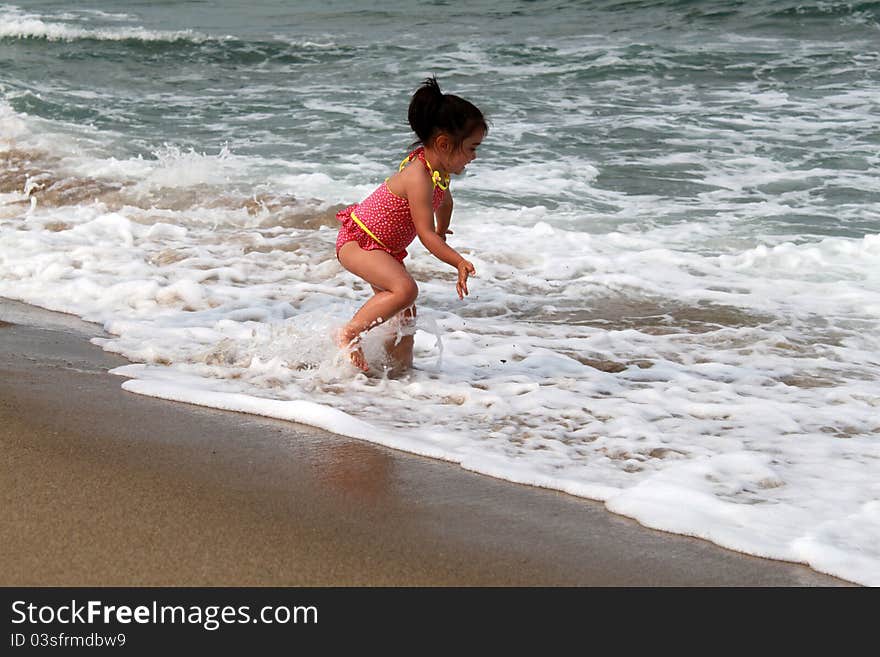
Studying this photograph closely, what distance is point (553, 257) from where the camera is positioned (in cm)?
661

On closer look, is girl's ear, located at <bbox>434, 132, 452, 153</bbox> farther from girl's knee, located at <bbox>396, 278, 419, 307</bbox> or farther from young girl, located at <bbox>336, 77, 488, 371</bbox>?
girl's knee, located at <bbox>396, 278, 419, 307</bbox>

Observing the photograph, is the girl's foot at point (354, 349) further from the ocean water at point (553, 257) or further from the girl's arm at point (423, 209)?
the girl's arm at point (423, 209)

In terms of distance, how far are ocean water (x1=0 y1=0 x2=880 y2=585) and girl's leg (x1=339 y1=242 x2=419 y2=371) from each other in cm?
15

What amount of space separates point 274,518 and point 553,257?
3.97 meters

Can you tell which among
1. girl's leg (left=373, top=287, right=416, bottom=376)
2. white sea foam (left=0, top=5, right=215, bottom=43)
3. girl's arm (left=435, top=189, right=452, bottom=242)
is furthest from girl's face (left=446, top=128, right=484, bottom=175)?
white sea foam (left=0, top=5, right=215, bottom=43)

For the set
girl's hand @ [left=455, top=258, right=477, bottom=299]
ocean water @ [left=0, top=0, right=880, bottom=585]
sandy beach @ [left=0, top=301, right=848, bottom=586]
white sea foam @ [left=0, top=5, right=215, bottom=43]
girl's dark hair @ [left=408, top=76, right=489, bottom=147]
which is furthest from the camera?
white sea foam @ [left=0, top=5, right=215, bottom=43]

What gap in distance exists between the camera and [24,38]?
61.5 ft

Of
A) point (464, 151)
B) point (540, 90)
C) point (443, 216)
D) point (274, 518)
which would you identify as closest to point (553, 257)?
point (443, 216)

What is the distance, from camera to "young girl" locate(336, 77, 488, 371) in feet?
13.4

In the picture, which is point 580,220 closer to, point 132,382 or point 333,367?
point 333,367

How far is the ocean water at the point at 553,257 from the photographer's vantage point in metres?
3.73

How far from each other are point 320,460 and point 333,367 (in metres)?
0.99

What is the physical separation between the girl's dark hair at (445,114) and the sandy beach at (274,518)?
1.26 meters
